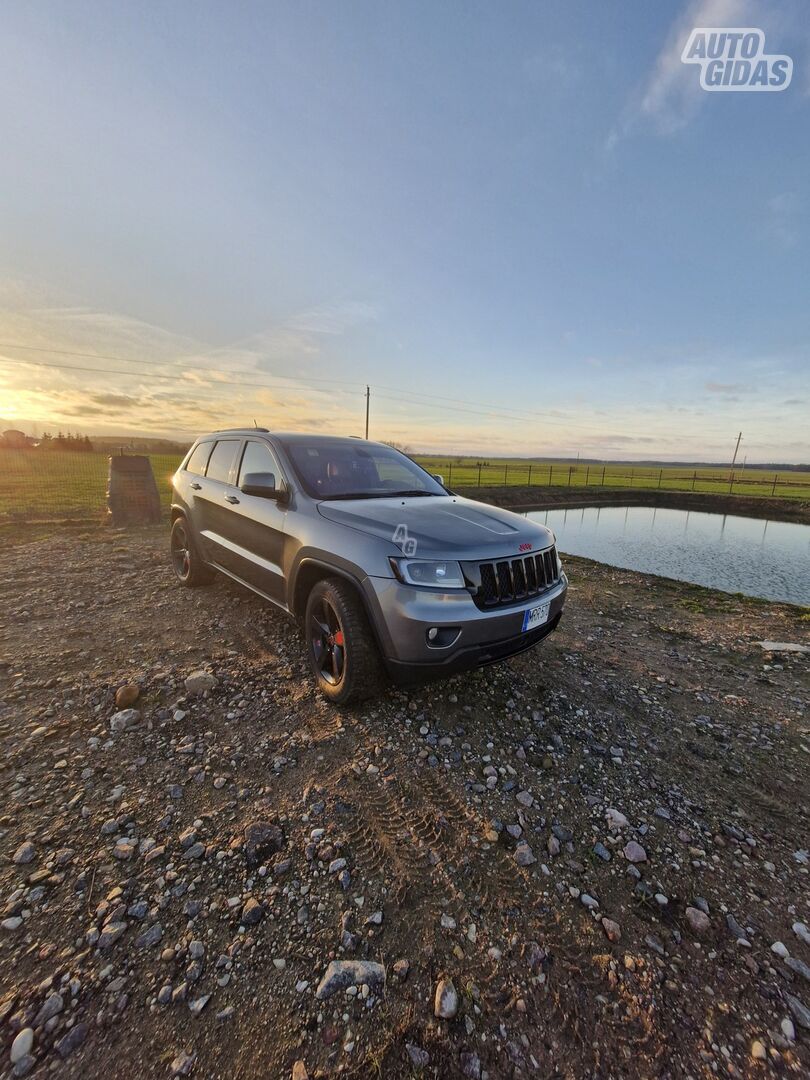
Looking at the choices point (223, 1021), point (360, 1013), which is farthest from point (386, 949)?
point (223, 1021)

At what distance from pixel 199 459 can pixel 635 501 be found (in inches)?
1251

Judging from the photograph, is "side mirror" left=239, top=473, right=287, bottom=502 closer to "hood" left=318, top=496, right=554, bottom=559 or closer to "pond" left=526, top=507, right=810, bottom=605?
"hood" left=318, top=496, right=554, bottom=559

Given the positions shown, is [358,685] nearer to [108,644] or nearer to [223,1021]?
[223,1021]

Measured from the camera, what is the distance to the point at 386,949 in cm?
166

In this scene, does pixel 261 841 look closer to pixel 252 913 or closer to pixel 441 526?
pixel 252 913

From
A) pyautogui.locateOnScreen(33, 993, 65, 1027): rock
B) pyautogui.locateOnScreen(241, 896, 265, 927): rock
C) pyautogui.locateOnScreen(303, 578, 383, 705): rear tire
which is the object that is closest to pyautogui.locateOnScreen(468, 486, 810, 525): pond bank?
pyautogui.locateOnScreen(303, 578, 383, 705): rear tire

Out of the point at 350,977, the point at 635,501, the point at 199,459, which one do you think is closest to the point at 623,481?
the point at 635,501

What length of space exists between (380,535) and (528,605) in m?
1.12

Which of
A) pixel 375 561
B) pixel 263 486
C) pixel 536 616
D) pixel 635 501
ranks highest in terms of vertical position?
pixel 263 486

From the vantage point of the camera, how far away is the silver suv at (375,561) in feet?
8.75

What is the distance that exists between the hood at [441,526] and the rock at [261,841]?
162cm

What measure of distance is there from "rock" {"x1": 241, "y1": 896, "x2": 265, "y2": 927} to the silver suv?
50.1 inches

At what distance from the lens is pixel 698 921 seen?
5.96 feet

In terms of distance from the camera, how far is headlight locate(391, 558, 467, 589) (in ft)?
8.77
